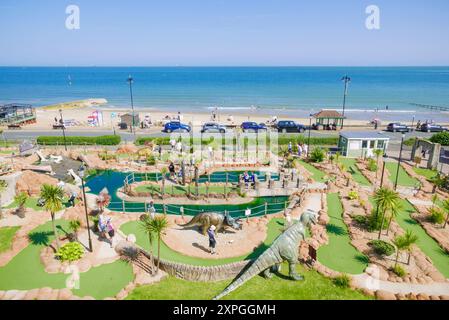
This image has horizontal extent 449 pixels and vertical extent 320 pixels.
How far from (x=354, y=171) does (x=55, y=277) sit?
25333 mm

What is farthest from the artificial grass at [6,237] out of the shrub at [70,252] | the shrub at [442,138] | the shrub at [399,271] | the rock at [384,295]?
the shrub at [442,138]

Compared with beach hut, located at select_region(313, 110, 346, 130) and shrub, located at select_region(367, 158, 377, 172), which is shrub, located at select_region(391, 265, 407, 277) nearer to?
shrub, located at select_region(367, 158, 377, 172)

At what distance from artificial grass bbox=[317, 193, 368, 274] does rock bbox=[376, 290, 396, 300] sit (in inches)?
69.8

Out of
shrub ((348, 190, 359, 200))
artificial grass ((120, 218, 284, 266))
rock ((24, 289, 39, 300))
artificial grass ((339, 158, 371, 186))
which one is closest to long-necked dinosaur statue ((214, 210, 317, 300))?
artificial grass ((120, 218, 284, 266))

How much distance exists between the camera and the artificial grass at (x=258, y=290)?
1366 centimetres

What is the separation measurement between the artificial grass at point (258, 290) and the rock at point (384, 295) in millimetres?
473

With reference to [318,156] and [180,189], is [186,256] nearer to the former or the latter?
[180,189]

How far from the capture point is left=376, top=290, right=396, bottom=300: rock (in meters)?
13.4

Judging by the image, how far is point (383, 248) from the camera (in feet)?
54.4

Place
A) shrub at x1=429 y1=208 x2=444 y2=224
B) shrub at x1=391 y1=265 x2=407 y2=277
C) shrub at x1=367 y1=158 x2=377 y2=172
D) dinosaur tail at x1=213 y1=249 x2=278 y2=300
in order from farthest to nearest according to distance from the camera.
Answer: shrub at x1=367 y1=158 x2=377 y2=172 → shrub at x1=429 y1=208 x2=444 y2=224 → shrub at x1=391 y1=265 x2=407 y2=277 → dinosaur tail at x1=213 y1=249 x2=278 y2=300

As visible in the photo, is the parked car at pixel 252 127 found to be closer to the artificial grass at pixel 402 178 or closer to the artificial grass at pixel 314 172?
the artificial grass at pixel 314 172
